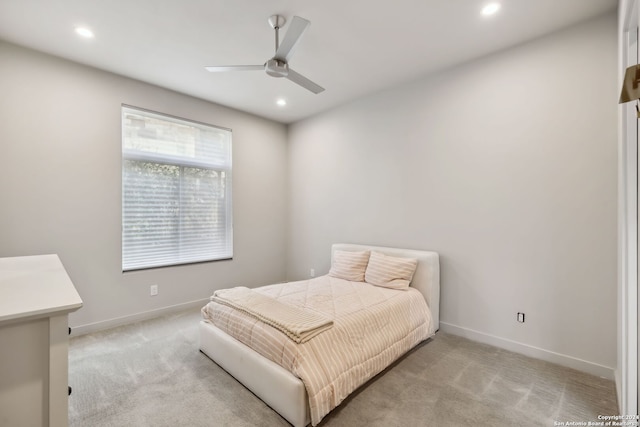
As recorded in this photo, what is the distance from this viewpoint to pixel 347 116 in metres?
4.05

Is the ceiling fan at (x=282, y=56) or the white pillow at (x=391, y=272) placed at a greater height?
the ceiling fan at (x=282, y=56)

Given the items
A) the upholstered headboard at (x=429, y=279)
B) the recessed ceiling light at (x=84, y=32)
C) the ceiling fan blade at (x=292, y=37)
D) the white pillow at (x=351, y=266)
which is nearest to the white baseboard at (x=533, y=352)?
the upholstered headboard at (x=429, y=279)

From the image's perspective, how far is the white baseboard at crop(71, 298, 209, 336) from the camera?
9.77 feet

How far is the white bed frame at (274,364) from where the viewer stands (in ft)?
5.54

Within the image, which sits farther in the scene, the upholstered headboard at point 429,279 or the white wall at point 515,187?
the upholstered headboard at point 429,279

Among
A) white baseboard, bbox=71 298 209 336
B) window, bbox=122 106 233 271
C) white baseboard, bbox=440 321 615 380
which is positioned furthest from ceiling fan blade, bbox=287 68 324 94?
white baseboard, bbox=71 298 209 336

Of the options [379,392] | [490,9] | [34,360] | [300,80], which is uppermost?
[490,9]

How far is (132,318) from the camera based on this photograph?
3.30 metres

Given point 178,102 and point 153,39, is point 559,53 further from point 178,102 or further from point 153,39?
point 178,102

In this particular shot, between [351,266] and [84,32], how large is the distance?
3.44m

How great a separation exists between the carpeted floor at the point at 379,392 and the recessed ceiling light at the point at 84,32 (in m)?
2.86

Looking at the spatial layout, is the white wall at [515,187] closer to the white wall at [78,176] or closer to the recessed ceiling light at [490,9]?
the recessed ceiling light at [490,9]

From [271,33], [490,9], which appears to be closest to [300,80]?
[271,33]

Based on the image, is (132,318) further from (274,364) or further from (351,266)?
(351,266)
